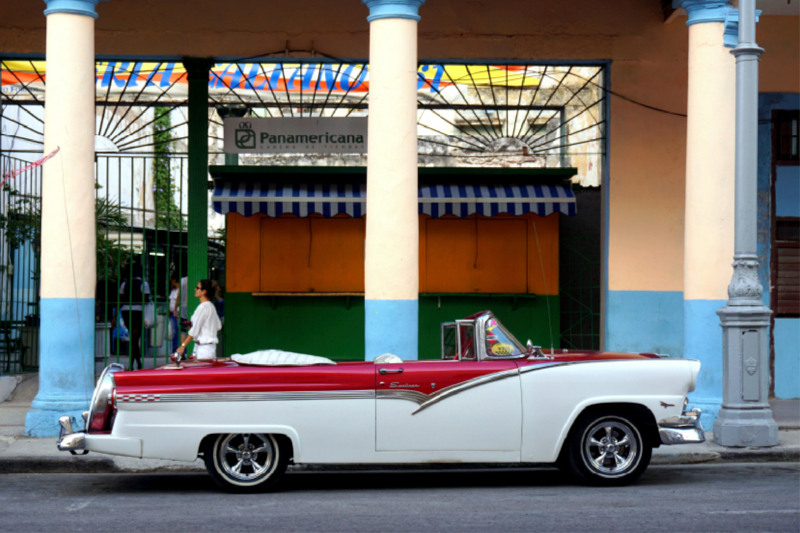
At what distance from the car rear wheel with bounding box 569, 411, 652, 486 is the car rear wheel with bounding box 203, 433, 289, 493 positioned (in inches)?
91.7

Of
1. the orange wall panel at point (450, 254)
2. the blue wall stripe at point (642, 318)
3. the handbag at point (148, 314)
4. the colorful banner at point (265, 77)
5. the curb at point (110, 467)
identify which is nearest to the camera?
the curb at point (110, 467)

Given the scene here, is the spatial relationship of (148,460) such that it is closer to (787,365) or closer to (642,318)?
(642,318)

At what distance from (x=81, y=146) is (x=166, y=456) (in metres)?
4.24

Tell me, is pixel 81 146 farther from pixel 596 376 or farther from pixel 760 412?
pixel 760 412

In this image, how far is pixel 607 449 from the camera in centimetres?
718

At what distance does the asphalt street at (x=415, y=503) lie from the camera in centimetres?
584

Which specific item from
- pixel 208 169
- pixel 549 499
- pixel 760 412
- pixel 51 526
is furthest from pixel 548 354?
pixel 208 169

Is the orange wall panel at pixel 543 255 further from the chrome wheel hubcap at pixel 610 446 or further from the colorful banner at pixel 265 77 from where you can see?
the chrome wheel hubcap at pixel 610 446

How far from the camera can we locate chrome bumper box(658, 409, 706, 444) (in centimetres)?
704

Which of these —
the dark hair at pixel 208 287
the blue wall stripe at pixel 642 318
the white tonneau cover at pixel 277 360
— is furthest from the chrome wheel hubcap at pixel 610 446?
the blue wall stripe at pixel 642 318

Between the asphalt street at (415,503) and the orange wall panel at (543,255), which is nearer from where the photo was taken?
the asphalt street at (415,503)

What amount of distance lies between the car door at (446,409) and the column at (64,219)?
13.9 feet

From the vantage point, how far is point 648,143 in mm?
12305

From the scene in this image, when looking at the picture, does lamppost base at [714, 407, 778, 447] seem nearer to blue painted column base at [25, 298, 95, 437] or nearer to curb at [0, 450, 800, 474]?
curb at [0, 450, 800, 474]
